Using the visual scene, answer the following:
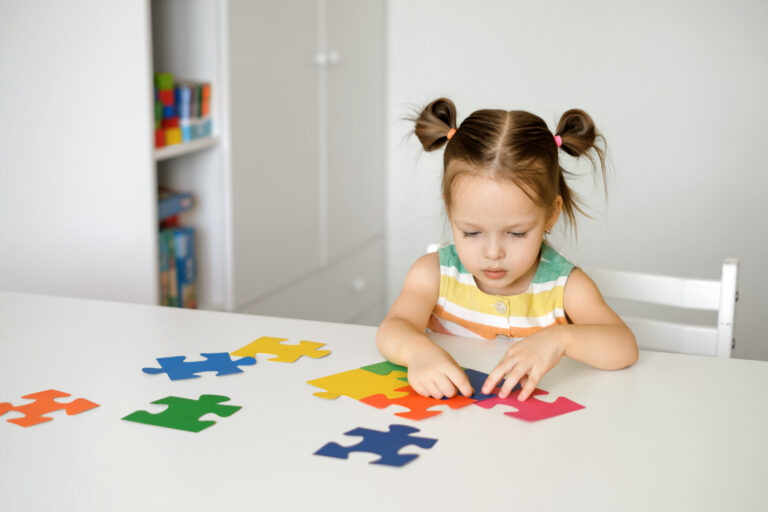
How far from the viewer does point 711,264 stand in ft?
8.68

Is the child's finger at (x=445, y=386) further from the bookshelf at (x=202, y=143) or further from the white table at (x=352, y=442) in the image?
the bookshelf at (x=202, y=143)

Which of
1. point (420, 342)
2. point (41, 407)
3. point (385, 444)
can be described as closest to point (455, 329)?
point (420, 342)

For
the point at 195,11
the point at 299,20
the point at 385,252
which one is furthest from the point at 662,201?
the point at 195,11

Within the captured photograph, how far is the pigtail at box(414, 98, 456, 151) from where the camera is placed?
1175 millimetres

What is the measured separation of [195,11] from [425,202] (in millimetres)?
1241

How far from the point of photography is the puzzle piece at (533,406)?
85cm

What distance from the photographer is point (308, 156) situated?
2.47m

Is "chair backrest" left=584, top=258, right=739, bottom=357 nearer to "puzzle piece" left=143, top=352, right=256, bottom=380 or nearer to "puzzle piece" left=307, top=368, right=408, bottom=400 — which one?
"puzzle piece" left=307, top=368, right=408, bottom=400

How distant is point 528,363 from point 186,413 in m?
0.37

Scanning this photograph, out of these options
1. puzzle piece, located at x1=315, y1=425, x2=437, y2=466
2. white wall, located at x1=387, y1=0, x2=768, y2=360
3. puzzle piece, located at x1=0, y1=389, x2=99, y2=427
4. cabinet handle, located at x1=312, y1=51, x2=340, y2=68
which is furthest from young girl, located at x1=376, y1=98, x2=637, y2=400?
white wall, located at x1=387, y1=0, x2=768, y2=360

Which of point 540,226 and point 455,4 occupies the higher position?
point 455,4

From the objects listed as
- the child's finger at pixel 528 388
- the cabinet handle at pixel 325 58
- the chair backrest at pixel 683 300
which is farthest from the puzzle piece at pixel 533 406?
the cabinet handle at pixel 325 58

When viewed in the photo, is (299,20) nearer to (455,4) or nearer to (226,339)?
(455,4)

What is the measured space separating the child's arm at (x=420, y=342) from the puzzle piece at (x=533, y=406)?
3cm
